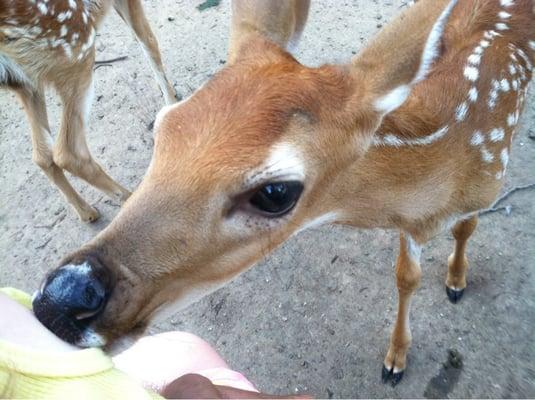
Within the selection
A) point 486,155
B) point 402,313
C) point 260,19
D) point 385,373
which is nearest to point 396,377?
point 385,373

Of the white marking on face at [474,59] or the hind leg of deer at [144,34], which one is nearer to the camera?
the white marking on face at [474,59]

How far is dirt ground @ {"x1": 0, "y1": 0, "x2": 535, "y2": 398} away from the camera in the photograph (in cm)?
265

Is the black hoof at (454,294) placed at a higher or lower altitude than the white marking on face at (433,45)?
lower

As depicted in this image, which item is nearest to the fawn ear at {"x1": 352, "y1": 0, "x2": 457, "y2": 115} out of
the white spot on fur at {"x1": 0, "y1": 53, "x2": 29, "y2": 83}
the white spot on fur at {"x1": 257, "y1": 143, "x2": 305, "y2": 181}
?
the white spot on fur at {"x1": 257, "y1": 143, "x2": 305, "y2": 181}

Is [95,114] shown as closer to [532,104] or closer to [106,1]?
[106,1]

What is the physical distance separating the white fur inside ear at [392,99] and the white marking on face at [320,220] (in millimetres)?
395

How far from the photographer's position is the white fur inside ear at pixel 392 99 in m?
1.64

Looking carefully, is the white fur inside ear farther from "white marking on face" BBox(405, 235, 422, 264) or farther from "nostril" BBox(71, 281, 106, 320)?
"nostril" BBox(71, 281, 106, 320)

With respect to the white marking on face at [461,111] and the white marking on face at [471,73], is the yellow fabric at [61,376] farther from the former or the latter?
the white marking on face at [471,73]

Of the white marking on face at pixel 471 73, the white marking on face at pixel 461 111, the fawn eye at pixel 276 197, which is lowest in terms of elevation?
the white marking on face at pixel 461 111

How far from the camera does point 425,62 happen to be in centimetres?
155

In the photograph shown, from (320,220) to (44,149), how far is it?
6.36ft

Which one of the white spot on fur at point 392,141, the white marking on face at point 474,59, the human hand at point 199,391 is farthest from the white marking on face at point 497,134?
the human hand at point 199,391

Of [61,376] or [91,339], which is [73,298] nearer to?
[91,339]
